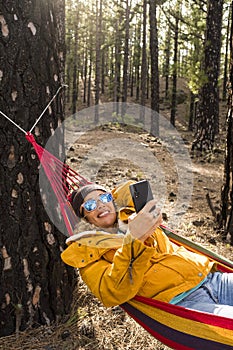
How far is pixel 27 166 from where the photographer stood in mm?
2164

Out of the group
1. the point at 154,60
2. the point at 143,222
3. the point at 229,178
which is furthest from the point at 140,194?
the point at 154,60

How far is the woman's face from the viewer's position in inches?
76.3

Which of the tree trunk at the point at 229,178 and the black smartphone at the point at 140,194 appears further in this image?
the tree trunk at the point at 229,178

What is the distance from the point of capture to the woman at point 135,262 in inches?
62.8

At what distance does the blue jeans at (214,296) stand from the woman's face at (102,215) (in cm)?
51

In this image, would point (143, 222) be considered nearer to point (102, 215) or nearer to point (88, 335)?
point (102, 215)

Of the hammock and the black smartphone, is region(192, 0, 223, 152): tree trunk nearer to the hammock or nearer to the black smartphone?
the black smartphone

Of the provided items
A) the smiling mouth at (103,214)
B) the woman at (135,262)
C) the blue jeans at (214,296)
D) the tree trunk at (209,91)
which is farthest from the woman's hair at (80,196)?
the tree trunk at (209,91)

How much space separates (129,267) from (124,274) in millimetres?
35

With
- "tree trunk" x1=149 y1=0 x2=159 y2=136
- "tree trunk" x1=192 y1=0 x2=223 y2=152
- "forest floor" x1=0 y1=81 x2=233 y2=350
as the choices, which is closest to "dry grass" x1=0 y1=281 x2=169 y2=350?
"forest floor" x1=0 y1=81 x2=233 y2=350

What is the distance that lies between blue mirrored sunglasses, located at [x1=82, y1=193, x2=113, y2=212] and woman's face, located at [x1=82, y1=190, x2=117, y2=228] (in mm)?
12

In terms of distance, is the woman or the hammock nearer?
the hammock

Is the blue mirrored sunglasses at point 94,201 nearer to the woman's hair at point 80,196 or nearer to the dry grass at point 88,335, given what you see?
the woman's hair at point 80,196

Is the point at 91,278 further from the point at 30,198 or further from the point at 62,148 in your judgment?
the point at 62,148
